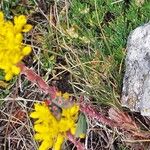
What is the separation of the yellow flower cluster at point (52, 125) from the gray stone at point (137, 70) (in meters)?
0.35

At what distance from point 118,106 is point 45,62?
0.50 metres

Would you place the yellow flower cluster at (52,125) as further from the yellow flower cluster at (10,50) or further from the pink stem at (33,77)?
the yellow flower cluster at (10,50)

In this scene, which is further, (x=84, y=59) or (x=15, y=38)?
(x=84, y=59)

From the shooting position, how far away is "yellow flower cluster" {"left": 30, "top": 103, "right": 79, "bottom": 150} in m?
1.57

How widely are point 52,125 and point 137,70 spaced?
0.56 m

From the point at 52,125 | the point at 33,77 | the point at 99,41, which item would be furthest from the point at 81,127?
the point at 99,41

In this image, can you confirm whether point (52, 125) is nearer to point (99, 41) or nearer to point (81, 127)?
point (81, 127)

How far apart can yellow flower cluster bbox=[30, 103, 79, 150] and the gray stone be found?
0.35 meters

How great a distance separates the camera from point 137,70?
6.29ft

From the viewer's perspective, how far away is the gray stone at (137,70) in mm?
1869

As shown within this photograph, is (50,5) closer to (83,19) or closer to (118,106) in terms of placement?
(83,19)

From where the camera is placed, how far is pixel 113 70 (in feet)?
6.71

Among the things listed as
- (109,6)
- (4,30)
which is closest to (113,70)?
(109,6)

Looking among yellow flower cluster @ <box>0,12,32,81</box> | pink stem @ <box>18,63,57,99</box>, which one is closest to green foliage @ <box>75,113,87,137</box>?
pink stem @ <box>18,63,57,99</box>
